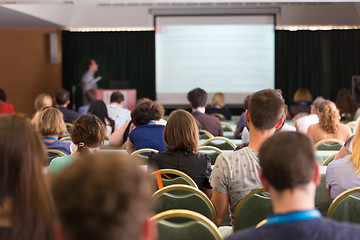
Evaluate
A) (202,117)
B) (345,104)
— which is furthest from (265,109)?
(345,104)

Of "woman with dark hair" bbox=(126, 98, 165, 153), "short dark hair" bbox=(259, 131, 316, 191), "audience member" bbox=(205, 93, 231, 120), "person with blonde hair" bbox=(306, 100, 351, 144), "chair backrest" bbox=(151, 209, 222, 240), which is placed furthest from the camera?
"audience member" bbox=(205, 93, 231, 120)

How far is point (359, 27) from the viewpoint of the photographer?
11.8 meters

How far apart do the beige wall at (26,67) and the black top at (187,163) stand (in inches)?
376

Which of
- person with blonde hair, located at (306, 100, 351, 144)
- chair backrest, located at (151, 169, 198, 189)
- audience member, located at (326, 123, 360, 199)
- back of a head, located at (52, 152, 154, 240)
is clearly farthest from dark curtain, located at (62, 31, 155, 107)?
back of a head, located at (52, 152, 154, 240)

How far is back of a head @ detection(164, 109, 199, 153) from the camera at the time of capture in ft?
10.6

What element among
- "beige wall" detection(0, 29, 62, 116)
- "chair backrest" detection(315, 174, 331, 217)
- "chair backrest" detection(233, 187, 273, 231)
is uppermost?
"beige wall" detection(0, 29, 62, 116)

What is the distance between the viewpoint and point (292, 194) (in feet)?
4.29

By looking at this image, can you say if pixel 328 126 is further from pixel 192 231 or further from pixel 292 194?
pixel 292 194

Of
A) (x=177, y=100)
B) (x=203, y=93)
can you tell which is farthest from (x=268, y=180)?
(x=177, y=100)

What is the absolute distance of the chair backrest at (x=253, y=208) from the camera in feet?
7.70

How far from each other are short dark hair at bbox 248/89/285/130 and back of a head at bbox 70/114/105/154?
1194 mm

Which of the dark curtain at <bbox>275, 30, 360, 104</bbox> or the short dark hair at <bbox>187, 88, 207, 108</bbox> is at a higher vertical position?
the dark curtain at <bbox>275, 30, 360, 104</bbox>

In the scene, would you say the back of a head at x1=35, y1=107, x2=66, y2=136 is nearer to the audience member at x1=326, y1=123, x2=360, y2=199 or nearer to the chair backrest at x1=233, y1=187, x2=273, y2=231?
the chair backrest at x1=233, y1=187, x2=273, y2=231

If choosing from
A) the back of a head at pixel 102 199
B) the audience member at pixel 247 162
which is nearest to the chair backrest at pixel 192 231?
the audience member at pixel 247 162
